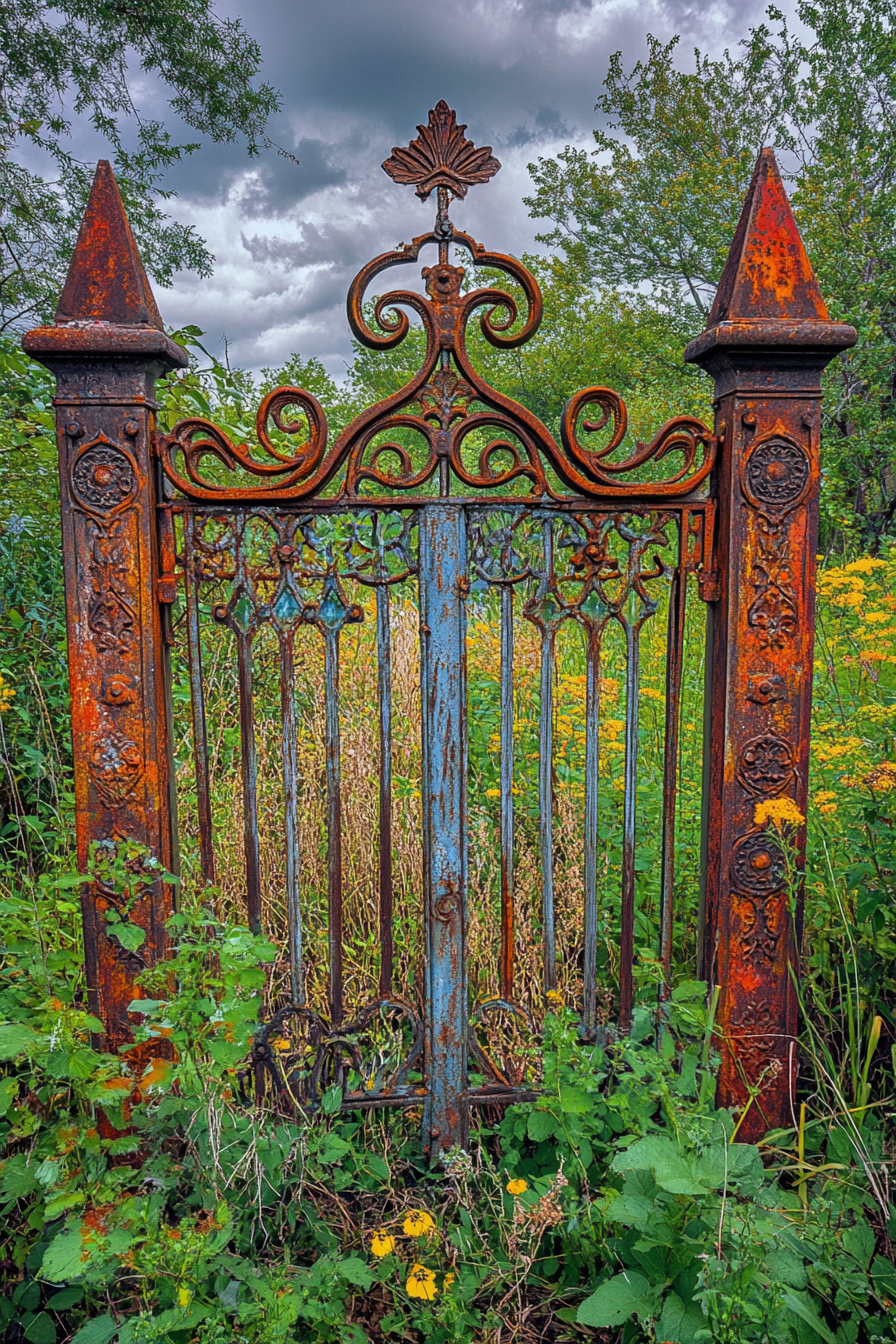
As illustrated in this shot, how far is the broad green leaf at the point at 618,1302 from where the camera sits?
168 centimetres

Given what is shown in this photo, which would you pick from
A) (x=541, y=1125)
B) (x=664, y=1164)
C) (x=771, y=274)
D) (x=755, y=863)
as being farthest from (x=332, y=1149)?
(x=771, y=274)

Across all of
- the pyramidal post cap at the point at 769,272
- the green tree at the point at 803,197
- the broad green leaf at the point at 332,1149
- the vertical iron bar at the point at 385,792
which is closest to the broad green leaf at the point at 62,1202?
the broad green leaf at the point at 332,1149

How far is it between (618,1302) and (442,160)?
2.91 meters

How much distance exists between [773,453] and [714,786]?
97cm

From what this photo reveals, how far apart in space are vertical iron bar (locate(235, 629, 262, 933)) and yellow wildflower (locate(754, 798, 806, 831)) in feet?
4.73

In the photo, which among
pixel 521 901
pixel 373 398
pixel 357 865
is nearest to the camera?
pixel 521 901

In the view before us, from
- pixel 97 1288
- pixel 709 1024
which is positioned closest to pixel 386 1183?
pixel 97 1288

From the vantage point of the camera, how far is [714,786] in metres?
2.29

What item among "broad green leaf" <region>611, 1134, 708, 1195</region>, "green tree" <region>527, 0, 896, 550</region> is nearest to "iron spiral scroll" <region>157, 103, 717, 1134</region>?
"broad green leaf" <region>611, 1134, 708, 1195</region>

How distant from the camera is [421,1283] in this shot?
5.92ft

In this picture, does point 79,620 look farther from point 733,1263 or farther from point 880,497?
point 880,497

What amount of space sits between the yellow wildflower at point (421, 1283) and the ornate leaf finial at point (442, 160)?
2.81 metres

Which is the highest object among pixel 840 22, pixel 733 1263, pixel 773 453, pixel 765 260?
pixel 840 22

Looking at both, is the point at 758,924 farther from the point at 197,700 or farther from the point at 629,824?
the point at 197,700
